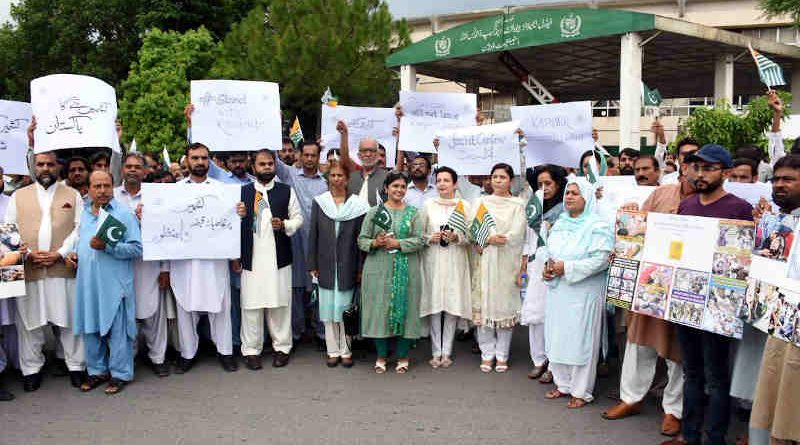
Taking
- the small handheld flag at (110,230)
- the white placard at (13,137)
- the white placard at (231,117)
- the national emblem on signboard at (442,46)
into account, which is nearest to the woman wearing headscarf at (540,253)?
the white placard at (231,117)

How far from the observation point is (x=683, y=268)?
390 centimetres

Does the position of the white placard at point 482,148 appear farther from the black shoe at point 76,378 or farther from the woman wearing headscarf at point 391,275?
the black shoe at point 76,378

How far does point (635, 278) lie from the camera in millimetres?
4199

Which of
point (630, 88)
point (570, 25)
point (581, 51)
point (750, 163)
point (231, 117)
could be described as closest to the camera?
point (750, 163)

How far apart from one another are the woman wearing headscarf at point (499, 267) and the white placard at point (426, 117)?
1.81 m

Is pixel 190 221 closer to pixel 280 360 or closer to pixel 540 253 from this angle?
pixel 280 360

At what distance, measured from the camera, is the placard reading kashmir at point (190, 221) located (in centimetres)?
537

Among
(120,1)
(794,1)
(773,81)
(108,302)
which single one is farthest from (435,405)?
(120,1)

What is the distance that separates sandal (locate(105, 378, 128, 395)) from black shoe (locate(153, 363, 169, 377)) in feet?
1.15

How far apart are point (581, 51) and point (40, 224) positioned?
1589cm

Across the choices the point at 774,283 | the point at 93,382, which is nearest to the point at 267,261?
the point at 93,382

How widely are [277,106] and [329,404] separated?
2.93 meters

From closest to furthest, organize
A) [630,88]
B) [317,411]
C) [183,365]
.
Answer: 1. [317,411]
2. [183,365]
3. [630,88]

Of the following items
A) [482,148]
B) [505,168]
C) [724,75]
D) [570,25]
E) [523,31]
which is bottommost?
[505,168]
